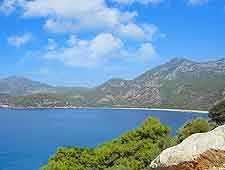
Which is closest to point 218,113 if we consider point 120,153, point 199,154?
point 120,153

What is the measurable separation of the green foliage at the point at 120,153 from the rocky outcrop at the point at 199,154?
24911 millimetres

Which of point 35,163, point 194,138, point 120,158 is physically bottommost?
point 35,163

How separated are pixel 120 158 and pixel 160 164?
27.0 m

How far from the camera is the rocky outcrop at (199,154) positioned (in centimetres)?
657

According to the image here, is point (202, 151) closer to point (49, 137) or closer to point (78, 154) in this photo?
point (78, 154)

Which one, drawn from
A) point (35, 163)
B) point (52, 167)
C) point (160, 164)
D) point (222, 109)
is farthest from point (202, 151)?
point (35, 163)

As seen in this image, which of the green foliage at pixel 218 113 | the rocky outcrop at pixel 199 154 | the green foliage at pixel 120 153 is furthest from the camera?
the green foliage at pixel 218 113

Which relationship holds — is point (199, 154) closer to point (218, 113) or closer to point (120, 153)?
point (120, 153)

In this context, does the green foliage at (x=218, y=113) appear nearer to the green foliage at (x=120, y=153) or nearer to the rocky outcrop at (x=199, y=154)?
the green foliage at (x=120, y=153)

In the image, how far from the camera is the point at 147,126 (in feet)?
117

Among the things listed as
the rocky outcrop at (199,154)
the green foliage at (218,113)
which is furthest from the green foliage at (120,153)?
the rocky outcrop at (199,154)

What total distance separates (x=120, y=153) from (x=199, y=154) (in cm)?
2788

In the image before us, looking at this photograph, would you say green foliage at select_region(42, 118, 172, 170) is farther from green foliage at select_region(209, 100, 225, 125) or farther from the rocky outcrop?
the rocky outcrop

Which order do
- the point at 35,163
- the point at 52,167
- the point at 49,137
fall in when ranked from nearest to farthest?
1. the point at 52,167
2. the point at 35,163
3. the point at 49,137
